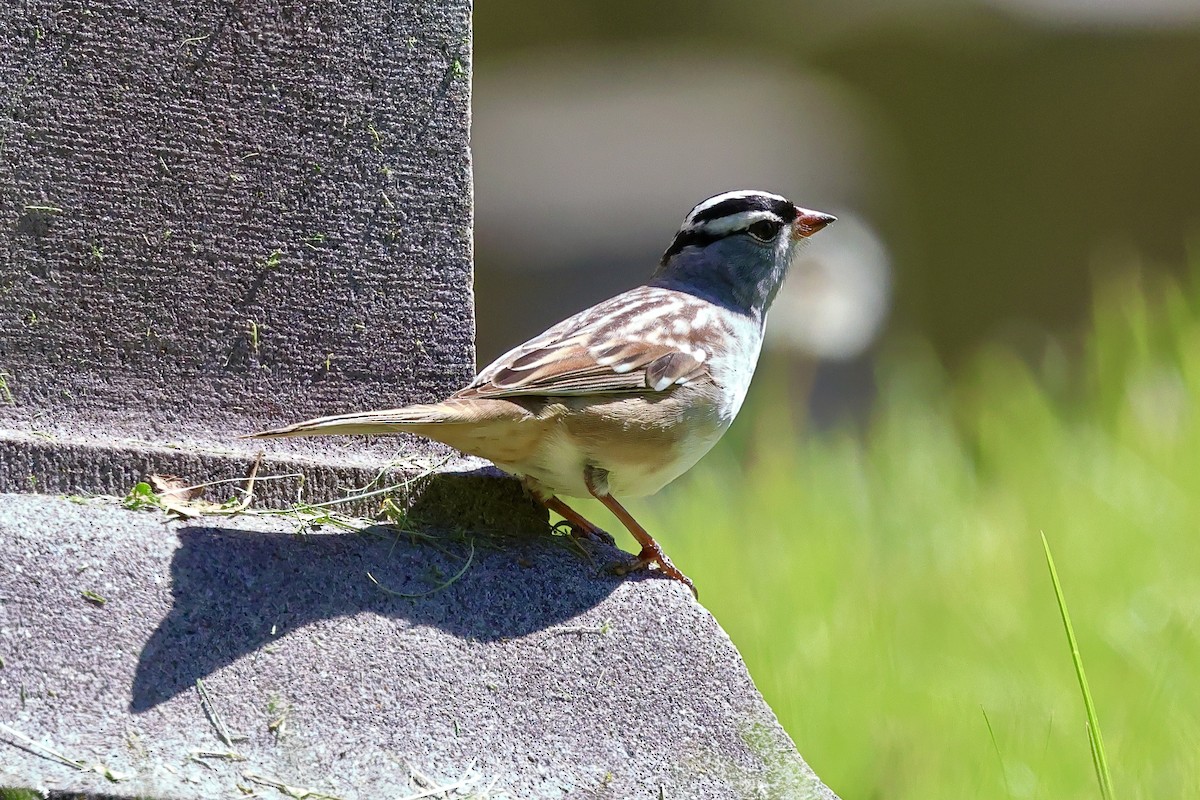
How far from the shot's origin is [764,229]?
4.30 m

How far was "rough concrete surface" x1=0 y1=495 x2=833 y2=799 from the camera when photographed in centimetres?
262

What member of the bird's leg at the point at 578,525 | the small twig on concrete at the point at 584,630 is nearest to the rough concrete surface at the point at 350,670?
the small twig on concrete at the point at 584,630

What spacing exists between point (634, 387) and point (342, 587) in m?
1.01

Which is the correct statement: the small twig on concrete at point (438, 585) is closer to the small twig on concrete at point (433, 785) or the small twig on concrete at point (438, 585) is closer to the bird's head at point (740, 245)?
the small twig on concrete at point (433, 785)

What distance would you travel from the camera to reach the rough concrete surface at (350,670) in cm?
262

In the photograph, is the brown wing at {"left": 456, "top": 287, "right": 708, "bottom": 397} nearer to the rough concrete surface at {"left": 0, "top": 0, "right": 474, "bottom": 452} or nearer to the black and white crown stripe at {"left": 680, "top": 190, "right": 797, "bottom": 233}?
the rough concrete surface at {"left": 0, "top": 0, "right": 474, "bottom": 452}

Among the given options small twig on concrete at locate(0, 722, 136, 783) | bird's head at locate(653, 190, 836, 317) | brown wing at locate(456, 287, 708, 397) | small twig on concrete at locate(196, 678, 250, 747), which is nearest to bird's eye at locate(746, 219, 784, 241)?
bird's head at locate(653, 190, 836, 317)

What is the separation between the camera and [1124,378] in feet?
20.9

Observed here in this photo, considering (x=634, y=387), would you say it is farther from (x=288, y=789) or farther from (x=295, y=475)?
(x=288, y=789)

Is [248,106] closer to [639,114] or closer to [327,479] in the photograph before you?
[327,479]

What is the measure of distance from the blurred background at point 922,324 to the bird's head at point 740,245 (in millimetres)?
1134

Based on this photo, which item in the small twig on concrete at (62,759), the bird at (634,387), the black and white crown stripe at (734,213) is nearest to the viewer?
the small twig on concrete at (62,759)

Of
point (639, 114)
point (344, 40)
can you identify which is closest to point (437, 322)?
point (344, 40)

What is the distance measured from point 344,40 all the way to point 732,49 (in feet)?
32.8
